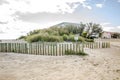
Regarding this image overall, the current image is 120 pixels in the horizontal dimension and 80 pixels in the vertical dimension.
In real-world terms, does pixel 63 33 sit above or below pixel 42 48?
above

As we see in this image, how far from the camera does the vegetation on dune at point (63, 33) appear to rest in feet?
71.2

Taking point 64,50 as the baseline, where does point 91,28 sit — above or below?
above

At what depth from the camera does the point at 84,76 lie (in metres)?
7.17

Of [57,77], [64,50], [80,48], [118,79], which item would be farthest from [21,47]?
[118,79]

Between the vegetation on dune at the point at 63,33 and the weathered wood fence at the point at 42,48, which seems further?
the vegetation on dune at the point at 63,33

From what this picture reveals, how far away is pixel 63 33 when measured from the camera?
29859 mm

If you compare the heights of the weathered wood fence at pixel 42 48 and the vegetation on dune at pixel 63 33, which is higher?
the vegetation on dune at pixel 63 33

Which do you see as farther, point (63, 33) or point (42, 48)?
point (63, 33)

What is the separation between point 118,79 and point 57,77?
90.2 inches

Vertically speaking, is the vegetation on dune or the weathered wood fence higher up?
the vegetation on dune

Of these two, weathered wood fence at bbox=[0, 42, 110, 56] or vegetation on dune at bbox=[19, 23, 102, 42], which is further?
vegetation on dune at bbox=[19, 23, 102, 42]

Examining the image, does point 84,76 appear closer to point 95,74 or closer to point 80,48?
point 95,74

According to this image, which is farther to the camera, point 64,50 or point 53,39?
point 53,39

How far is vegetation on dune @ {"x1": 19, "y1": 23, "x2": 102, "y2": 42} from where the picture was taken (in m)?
21.7
